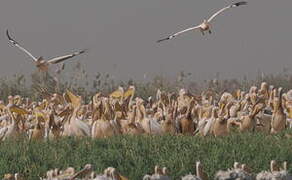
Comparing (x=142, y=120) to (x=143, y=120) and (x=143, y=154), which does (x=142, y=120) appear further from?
(x=143, y=154)

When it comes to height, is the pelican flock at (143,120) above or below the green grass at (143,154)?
above

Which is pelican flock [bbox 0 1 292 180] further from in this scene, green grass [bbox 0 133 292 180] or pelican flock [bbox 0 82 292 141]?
green grass [bbox 0 133 292 180]

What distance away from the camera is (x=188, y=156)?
10398mm

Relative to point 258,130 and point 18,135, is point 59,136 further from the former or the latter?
point 258,130

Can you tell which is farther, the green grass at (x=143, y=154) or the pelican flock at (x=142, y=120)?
the pelican flock at (x=142, y=120)

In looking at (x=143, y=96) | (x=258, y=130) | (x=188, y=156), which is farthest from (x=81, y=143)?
(x=143, y=96)

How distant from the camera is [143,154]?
1056 cm

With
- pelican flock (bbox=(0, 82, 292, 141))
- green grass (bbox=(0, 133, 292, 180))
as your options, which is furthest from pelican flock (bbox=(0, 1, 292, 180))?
green grass (bbox=(0, 133, 292, 180))

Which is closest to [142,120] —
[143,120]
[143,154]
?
[143,120]

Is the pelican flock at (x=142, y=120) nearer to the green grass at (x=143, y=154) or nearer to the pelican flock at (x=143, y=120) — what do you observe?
the pelican flock at (x=143, y=120)

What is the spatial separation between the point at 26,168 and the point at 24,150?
854 millimetres

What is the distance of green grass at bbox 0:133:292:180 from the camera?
1013cm

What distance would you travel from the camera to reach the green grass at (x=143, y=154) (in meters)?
10.1

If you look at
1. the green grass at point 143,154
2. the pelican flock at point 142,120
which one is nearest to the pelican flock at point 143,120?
the pelican flock at point 142,120
